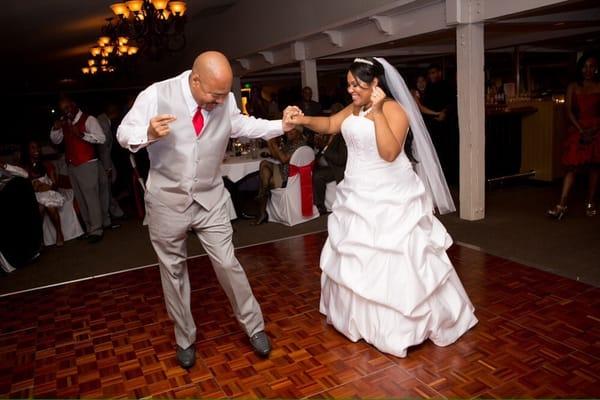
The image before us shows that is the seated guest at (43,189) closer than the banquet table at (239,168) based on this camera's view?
Yes

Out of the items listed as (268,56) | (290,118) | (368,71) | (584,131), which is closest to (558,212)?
(584,131)

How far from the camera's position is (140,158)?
6570 mm

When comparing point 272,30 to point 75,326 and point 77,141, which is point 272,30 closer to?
point 77,141

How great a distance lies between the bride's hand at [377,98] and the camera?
2711mm

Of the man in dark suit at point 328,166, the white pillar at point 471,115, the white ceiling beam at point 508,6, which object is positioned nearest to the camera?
the white ceiling beam at point 508,6

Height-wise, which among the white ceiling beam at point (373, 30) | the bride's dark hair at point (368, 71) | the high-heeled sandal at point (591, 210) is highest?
the white ceiling beam at point (373, 30)

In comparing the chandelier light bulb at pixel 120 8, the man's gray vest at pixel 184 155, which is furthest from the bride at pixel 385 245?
the chandelier light bulb at pixel 120 8

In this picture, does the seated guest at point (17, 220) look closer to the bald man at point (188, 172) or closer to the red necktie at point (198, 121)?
the bald man at point (188, 172)

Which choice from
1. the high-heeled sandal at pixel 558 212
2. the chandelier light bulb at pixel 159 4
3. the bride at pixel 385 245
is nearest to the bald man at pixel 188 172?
the bride at pixel 385 245

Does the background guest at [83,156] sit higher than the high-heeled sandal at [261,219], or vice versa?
the background guest at [83,156]

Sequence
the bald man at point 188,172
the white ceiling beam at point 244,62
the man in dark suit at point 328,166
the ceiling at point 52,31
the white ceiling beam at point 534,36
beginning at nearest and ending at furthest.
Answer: the bald man at point 188,172
the man in dark suit at point 328,166
the ceiling at point 52,31
the white ceiling beam at point 534,36
the white ceiling beam at point 244,62

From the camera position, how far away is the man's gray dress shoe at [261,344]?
2711 millimetres

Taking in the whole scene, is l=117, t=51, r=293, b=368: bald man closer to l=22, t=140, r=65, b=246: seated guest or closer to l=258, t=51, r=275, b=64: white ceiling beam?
l=22, t=140, r=65, b=246: seated guest

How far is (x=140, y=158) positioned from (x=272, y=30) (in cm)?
351
